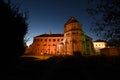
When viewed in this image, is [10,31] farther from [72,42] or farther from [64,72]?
[72,42]

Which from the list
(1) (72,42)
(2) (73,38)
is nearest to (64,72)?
(1) (72,42)

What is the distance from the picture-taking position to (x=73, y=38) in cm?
8375

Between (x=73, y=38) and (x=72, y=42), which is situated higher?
(x=73, y=38)

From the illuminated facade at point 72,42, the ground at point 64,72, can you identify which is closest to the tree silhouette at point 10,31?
the ground at point 64,72

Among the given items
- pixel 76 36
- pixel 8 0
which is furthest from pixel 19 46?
pixel 76 36

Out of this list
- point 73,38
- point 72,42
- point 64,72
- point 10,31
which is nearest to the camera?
point 10,31

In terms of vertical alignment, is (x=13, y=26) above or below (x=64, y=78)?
above

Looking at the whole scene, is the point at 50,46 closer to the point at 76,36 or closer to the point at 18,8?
the point at 76,36

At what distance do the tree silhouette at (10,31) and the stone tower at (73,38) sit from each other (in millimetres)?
69490

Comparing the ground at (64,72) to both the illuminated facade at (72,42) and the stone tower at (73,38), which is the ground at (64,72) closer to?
the stone tower at (73,38)

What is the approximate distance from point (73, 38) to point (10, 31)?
7336cm

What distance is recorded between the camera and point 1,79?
11.4 metres

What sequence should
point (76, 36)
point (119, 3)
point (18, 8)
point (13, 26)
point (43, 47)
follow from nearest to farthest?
point (119, 3), point (13, 26), point (18, 8), point (76, 36), point (43, 47)

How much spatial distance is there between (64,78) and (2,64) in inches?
227
